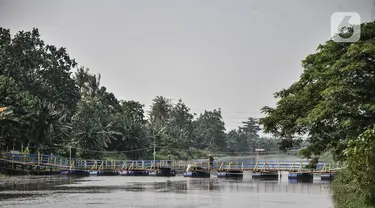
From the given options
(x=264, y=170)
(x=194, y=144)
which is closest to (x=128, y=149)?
(x=264, y=170)

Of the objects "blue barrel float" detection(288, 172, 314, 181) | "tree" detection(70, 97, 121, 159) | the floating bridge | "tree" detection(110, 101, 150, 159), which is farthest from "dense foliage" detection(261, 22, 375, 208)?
"tree" detection(110, 101, 150, 159)

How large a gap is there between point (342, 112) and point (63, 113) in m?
62.7

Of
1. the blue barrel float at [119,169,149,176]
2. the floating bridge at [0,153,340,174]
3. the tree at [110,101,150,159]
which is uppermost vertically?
the tree at [110,101,150,159]

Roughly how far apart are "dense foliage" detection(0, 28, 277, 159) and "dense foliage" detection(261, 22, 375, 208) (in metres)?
33.3

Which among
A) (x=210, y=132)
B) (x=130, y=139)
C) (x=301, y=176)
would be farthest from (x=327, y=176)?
(x=210, y=132)

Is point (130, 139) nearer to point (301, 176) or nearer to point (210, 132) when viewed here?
point (301, 176)

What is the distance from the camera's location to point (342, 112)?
21797 millimetres

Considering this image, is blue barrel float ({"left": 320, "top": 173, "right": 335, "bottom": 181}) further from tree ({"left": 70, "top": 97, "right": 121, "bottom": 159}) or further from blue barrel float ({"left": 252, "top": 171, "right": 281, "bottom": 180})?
tree ({"left": 70, "top": 97, "right": 121, "bottom": 159})

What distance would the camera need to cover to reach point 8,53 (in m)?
71.4

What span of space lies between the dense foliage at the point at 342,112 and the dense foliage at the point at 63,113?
33256mm

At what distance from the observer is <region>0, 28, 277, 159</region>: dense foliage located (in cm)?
5980

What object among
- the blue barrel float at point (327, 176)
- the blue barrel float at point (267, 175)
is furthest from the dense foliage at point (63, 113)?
the blue barrel float at point (327, 176)

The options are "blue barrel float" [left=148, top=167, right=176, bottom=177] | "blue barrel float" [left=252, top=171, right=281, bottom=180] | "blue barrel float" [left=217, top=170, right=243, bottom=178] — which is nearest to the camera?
"blue barrel float" [left=252, top=171, right=281, bottom=180]

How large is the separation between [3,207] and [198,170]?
3633 centimetres
